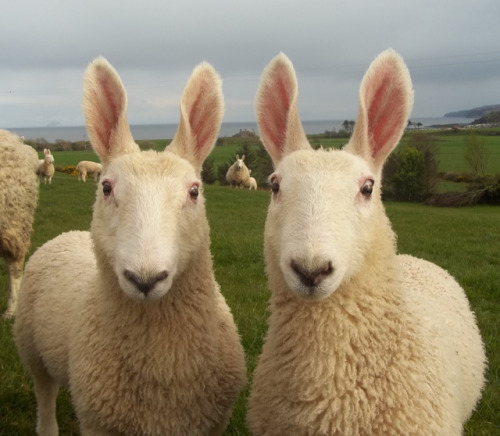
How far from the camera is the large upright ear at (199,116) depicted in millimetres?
3344

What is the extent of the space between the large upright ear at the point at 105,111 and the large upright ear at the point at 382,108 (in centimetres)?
140

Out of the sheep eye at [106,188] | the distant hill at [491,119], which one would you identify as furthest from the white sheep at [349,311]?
the distant hill at [491,119]

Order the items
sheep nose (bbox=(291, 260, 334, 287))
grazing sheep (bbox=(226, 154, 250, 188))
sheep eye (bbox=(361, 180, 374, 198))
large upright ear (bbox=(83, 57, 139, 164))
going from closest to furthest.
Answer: sheep nose (bbox=(291, 260, 334, 287)), sheep eye (bbox=(361, 180, 374, 198)), large upright ear (bbox=(83, 57, 139, 164)), grazing sheep (bbox=(226, 154, 250, 188))

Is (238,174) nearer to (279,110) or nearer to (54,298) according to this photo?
(54,298)

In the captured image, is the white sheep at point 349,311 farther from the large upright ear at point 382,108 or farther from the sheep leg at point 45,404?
the sheep leg at point 45,404

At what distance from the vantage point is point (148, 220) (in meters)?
2.61

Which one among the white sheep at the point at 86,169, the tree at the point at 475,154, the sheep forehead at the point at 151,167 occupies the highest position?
the sheep forehead at the point at 151,167

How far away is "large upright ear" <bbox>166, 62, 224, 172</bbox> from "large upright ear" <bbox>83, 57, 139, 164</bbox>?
12.2 inches

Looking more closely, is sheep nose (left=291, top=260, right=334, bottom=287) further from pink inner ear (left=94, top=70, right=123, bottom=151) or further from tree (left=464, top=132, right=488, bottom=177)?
tree (left=464, top=132, right=488, bottom=177)

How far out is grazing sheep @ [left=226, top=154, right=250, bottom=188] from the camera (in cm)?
3441

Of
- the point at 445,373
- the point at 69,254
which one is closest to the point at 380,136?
the point at 445,373

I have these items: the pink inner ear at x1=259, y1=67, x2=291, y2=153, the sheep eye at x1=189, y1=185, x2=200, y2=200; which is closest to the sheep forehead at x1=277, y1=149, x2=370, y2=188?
the pink inner ear at x1=259, y1=67, x2=291, y2=153

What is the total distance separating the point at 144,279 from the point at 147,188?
0.57 metres

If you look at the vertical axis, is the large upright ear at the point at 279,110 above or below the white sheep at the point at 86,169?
above
